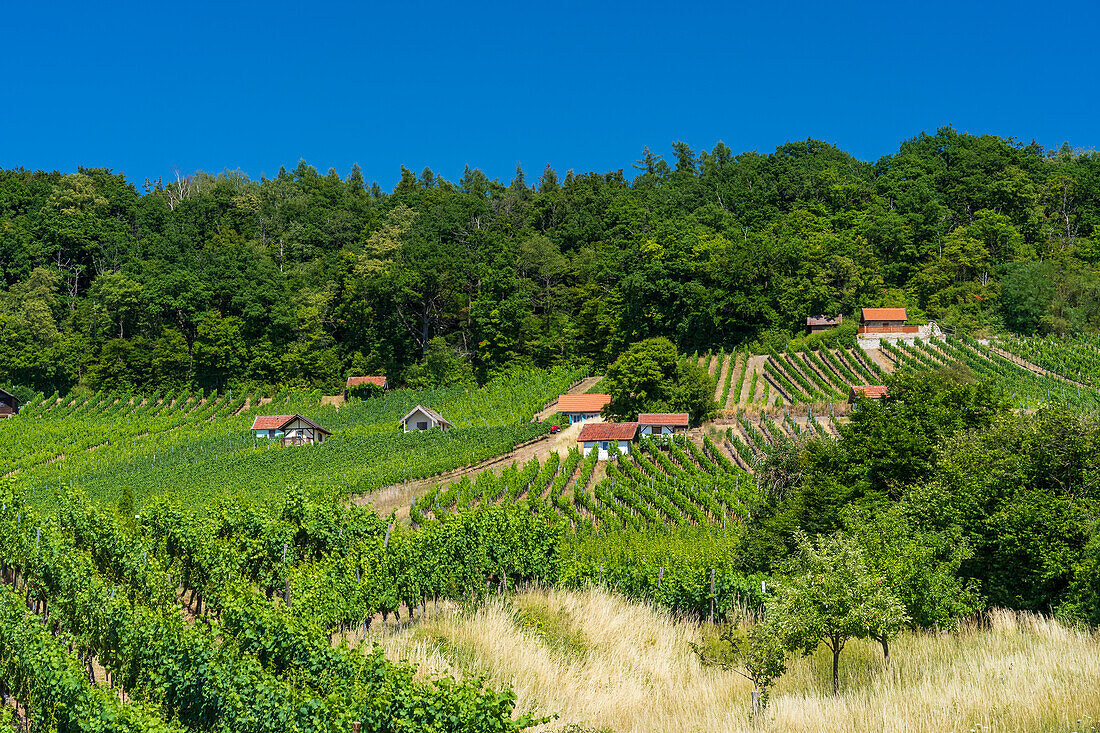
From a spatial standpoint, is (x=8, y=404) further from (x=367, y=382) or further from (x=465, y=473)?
(x=465, y=473)

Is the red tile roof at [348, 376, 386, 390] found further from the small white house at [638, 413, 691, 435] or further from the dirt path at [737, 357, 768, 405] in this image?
the dirt path at [737, 357, 768, 405]

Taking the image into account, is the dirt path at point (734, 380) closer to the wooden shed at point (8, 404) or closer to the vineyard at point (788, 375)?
the vineyard at point (788, 375)

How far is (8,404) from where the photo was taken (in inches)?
2638

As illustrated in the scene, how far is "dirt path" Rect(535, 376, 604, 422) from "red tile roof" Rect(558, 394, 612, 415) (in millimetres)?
2464

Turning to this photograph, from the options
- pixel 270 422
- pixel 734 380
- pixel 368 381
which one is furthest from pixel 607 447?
pixel 368 381

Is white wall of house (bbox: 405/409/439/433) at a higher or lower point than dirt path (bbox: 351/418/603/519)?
higher

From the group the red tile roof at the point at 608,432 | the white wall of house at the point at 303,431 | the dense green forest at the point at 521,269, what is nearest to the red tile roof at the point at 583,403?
the red tile roof at the point at 608,432

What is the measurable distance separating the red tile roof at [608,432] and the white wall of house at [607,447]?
21 cm

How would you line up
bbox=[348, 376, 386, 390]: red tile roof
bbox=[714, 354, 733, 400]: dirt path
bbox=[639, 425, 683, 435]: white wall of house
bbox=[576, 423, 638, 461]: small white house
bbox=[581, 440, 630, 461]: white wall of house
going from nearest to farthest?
bbox=[581, 440, 630, 461]: white wall of house, bbox=[576, 423, 638, 461]: small white house, bbox=[639, 425, 683, 435]: white wall of house, bbox=[714, 354, 733, 400]: dirt path, bbox=[348, 376, 386, 390]: red tile roof

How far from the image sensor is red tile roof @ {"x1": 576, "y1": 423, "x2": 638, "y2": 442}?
148 feet

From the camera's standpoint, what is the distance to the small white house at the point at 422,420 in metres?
56.9

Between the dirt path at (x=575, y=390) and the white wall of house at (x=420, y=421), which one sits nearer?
the white wall of house at (x=420, y=421)

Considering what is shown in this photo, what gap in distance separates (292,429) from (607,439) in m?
24.1

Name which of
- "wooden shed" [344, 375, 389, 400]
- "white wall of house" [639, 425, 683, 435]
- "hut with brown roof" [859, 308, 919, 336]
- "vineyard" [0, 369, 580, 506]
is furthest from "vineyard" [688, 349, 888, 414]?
"wooden shed" [344, 375, 389, 400]
